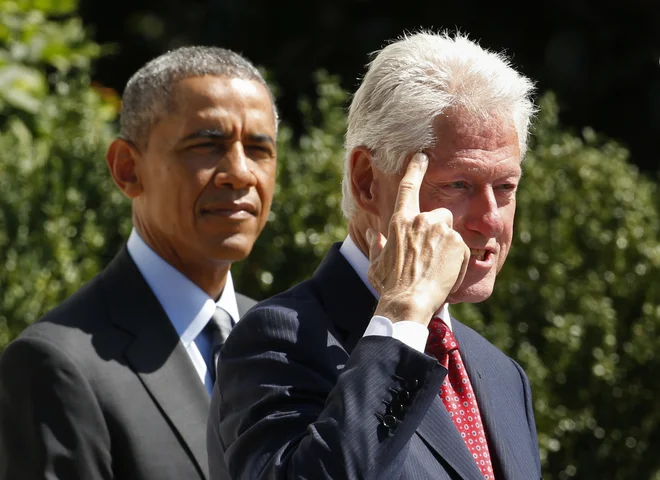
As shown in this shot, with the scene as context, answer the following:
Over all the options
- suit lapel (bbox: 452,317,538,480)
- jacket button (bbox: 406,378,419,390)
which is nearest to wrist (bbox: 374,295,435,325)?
jacket button (bbox: 406,378,419,390)

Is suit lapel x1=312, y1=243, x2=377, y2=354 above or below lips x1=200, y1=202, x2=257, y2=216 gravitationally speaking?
above

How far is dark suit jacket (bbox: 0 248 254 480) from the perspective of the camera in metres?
2.80

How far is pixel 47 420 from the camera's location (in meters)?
2.81

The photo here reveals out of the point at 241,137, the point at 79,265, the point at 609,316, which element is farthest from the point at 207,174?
the point at 609,316

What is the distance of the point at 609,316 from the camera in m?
4.88

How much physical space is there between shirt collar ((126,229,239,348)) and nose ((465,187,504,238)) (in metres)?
1.12

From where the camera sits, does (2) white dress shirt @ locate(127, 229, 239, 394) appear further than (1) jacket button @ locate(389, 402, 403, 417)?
Yes

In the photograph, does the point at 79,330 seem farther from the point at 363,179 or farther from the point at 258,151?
the point at 363,179

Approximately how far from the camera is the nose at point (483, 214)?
2.37 metres

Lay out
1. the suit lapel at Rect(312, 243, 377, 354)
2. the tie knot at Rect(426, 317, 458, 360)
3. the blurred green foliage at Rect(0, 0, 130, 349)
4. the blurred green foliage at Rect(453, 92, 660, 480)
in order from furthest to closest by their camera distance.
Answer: the blurred green foliage at Rect(453, 92, 660, 480) < the blurred green foliage at Rect(0, 0, 130, 349) < the tie knot at Rect(426, 317, 458, 360) < the suit lapel at Rect(312, 243, 377, 354)

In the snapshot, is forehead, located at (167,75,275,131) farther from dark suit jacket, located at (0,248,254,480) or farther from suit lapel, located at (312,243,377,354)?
suit lapel, located at (312,243,377,354)

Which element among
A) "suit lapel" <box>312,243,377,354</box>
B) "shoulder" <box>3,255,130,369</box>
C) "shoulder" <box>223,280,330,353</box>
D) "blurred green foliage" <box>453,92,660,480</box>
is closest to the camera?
"shoulder" <box>223,280,330,353</box>

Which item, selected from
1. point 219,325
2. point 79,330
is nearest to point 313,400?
point 79,330

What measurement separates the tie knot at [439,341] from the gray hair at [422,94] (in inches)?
13.8
